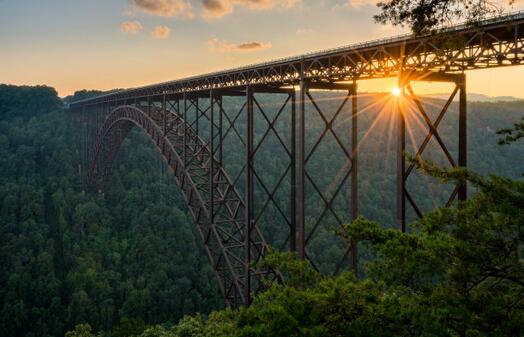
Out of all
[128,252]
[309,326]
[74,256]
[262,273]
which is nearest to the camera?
[309,326]

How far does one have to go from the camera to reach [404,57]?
1141 centimetres

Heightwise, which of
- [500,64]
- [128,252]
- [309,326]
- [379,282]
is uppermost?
[500,64]

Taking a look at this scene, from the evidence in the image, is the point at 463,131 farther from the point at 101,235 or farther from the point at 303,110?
the point at 101,235

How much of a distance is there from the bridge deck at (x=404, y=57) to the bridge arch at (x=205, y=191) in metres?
6.23

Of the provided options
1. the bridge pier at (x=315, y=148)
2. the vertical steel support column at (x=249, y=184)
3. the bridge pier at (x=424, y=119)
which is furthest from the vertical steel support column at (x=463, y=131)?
the vertical steel support column at (x=249, y=184)

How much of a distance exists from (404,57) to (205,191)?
1469cm

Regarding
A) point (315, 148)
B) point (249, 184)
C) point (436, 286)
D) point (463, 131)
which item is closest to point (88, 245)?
point (249, 184)

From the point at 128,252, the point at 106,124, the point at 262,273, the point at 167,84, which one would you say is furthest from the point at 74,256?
the point at 262,273

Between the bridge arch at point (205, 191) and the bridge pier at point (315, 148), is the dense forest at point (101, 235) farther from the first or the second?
the bridge pier at point (315, 148)

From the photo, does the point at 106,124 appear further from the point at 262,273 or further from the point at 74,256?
the point at 262,273

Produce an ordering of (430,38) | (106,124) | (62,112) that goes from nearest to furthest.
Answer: (430,38)
(106,124)
(62,112)

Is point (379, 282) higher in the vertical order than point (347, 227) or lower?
lower

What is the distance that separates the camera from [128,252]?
54750 mm

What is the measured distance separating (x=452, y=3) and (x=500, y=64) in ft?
10.9
